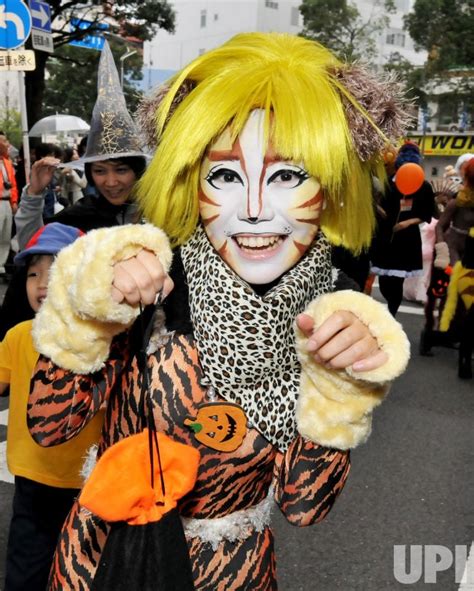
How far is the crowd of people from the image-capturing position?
1.18 meters

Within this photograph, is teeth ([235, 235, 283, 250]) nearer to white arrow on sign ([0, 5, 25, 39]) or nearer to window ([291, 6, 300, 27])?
white arrow on sign ([0, 5, 25, 39])

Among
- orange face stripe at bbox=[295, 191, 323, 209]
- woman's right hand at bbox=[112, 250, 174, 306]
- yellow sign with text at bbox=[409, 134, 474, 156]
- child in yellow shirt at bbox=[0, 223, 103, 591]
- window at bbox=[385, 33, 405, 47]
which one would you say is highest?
window at bbox=[385, 33, 405, 47]

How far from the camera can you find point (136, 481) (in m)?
1.18

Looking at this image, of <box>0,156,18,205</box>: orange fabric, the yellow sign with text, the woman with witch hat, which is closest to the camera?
the woman with witch hat

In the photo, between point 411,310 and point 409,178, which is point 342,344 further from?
point 411,310

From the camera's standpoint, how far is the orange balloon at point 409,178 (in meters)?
5.29

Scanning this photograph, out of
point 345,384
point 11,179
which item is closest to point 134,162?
point 345,384

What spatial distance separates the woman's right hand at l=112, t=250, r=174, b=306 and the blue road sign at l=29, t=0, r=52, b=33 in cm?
623

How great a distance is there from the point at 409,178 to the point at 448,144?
85.6ft

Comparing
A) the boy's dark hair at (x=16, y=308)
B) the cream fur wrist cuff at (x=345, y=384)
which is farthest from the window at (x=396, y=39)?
the cream fur wrist cuff at (x=345, y=384)

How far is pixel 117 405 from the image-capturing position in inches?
53.8

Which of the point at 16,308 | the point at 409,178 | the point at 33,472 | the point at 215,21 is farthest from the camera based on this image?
the point at 215,21

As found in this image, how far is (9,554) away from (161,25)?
14767 mm

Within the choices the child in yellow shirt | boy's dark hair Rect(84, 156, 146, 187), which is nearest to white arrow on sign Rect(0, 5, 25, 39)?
boy's dark hair Rect(84, 156, 146, 187)
